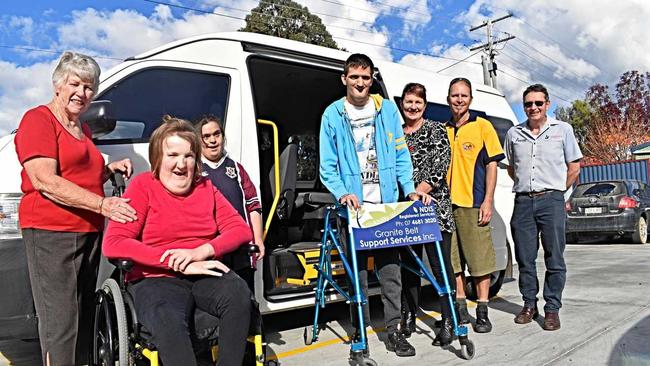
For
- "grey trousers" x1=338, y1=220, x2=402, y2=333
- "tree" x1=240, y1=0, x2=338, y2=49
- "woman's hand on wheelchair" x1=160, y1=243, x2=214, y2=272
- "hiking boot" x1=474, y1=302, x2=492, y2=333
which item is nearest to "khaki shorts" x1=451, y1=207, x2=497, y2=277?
"hiking boot" x1=474, y1=302, x2=492, y2=333

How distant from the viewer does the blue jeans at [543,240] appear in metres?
4.71

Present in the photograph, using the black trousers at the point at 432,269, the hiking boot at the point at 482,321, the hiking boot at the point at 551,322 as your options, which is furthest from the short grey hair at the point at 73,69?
the hiking boot at the point at 551,322

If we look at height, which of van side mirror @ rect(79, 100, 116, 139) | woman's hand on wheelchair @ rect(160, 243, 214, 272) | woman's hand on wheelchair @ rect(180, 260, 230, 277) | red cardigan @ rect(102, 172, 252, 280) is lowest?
woman's hand on wheelchair @ rect(180, 260, 230, 277)

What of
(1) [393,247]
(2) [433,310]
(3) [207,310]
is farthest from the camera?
(2) [433,310]

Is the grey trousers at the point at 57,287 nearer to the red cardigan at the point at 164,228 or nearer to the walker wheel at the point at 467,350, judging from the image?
the red cardigan at the point at 164,228

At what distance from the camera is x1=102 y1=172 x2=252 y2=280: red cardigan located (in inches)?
114

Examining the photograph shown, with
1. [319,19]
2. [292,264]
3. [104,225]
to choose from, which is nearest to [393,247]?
[292,264]

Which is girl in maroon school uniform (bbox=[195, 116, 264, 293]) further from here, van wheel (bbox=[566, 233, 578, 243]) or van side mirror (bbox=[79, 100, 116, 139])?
van wheel (bbox=[566, 233, 578, 243])

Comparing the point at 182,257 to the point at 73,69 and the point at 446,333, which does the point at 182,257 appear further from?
the point at 446,333

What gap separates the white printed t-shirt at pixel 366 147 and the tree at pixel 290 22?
24.0 m

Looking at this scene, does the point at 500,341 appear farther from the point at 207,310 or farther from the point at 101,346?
the point at 101,346

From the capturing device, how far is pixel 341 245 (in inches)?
158

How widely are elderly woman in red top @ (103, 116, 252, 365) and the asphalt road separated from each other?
1.35 meters

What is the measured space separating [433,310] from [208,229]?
326cm
